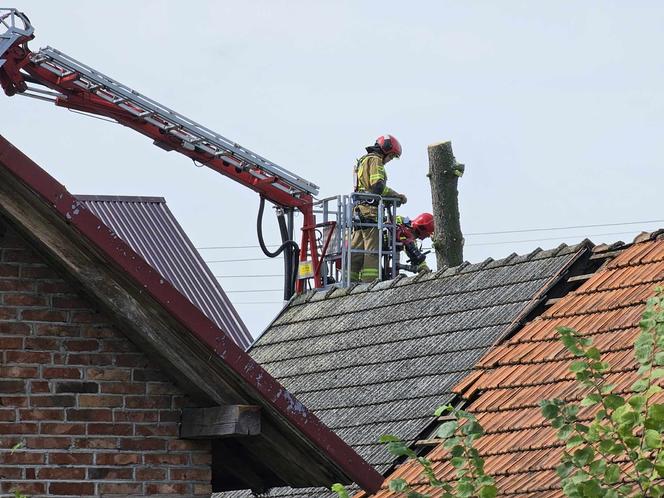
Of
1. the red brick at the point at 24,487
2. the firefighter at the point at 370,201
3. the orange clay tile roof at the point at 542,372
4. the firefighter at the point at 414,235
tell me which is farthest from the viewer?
the firefighter at the point at 414,235

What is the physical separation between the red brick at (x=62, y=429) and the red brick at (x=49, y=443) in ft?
0.10

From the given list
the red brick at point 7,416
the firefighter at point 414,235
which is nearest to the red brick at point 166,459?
the red brick at point 7,416

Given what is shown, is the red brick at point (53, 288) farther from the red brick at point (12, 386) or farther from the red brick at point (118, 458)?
the red brick at point (118, 458)

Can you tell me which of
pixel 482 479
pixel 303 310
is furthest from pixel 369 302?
pixel 482 479

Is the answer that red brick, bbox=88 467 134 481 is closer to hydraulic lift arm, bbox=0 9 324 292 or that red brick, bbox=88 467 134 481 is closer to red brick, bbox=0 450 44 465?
red brick, bbox=0 450 44 465

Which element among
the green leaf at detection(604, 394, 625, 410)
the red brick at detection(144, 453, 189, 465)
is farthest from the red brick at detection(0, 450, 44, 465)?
the green leaf at detection(604, 394, 625, 410)

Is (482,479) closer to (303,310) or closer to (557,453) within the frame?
(557,453)

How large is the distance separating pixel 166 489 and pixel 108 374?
665mm

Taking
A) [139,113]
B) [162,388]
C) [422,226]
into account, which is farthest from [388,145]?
[162,388]

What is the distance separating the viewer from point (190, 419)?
8.01m

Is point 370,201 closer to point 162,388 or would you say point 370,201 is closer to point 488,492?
point 162,388

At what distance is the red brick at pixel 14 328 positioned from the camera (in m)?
7.85

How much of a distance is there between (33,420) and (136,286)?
0.87m

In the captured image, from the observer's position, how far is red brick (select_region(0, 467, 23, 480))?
7.68 metres
